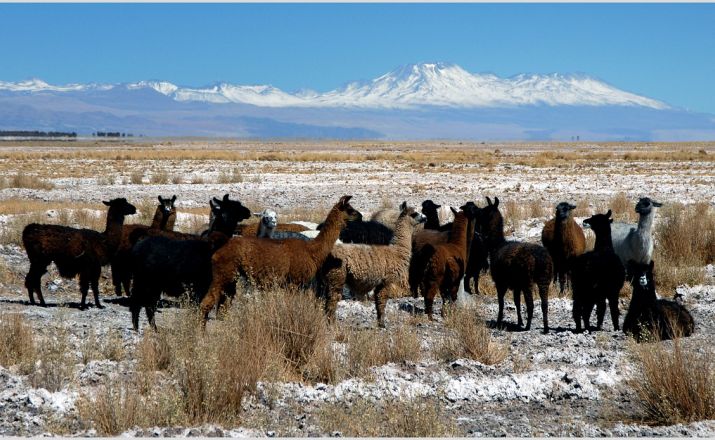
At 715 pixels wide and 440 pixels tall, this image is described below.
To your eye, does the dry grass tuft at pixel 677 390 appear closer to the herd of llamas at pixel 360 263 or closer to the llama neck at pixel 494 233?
the herd of llamas at pixel 360 263

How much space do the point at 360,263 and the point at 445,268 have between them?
49.0 inches

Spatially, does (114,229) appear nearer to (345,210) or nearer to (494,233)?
(345,210)

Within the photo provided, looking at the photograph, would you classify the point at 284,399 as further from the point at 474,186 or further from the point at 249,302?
the point at 474,186

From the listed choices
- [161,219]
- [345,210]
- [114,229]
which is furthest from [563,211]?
[114,229]

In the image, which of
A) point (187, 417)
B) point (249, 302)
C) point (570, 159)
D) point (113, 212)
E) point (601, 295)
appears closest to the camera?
point (187, 417)

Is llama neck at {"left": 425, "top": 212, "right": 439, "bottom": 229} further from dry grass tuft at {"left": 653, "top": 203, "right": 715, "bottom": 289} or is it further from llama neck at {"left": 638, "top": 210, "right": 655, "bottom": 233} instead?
dry grass tuft at {"left": 653, "top": 203, "right": 715, "bottom": 289}

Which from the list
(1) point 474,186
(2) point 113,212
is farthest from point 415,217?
(1) point 474,186

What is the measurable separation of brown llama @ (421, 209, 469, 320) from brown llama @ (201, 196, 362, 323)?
60.2 inches

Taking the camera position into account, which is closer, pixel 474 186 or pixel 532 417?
pixel 532 417

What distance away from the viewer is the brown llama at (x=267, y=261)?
9.84 meters

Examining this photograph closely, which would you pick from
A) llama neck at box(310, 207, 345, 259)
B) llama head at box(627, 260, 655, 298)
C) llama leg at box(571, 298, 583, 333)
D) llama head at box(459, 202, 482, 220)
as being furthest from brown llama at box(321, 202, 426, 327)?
llama head at box(627, 260, 655, 298)

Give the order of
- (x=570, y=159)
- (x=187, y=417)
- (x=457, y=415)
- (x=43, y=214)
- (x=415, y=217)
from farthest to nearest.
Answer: (x=570, y=159) → (x=43, y=214) → (x=415, y=217) → (x=457, y=415) → (x=187, y=417)

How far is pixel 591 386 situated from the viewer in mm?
8445

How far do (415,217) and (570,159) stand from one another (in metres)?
50.2
